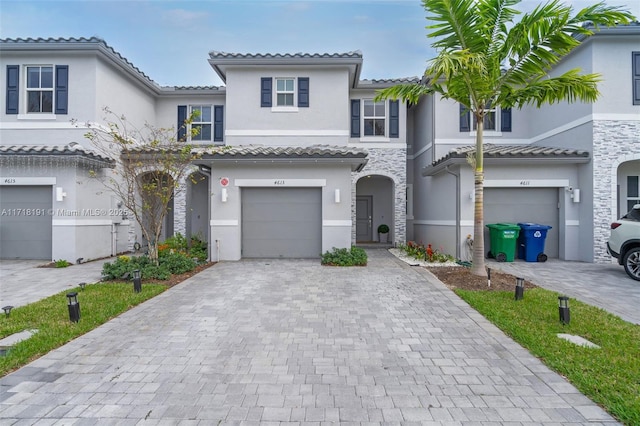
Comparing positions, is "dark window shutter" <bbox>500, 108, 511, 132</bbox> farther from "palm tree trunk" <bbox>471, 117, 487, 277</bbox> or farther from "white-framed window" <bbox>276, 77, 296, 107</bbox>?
"white-framed window" <bbox>276, 77, 296, 107</bbox>

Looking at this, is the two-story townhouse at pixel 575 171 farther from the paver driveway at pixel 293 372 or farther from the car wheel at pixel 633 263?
the paver driveway at pixel 293 372

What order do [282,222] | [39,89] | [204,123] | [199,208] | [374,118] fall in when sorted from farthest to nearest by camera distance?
1. [199,208]
2. [204,123]
3. [374,118]
4. [39,89]
5. [282,222]

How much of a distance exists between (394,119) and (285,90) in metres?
4.89

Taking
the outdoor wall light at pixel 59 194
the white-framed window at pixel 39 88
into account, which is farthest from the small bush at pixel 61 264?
the white-framed window at pixel 39 88

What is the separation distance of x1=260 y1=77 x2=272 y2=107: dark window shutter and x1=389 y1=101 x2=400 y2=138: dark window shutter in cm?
527

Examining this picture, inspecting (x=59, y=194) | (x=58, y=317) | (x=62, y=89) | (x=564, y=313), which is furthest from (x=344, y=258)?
(x=62, y=89)

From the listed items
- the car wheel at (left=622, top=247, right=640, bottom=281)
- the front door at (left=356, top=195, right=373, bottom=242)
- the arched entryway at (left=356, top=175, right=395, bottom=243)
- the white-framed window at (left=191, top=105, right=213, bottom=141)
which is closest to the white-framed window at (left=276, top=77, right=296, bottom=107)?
the white-framed window at (left=191, top=105, right=213, bottom=141)

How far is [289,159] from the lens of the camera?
9867 millimetres

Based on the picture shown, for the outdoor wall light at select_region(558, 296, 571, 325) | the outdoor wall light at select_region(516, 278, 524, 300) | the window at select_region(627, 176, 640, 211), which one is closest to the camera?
the outdoor wall light at select_region(558, 296, 571, 325)

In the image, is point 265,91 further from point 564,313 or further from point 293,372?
point 564,313

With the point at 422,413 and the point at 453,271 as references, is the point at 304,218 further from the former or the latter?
the point at 422,413

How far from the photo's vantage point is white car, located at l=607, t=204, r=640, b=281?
7.93 m

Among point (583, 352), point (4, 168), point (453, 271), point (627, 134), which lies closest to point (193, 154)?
point (4, 168)

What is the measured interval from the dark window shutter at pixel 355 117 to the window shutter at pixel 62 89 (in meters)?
10.7
